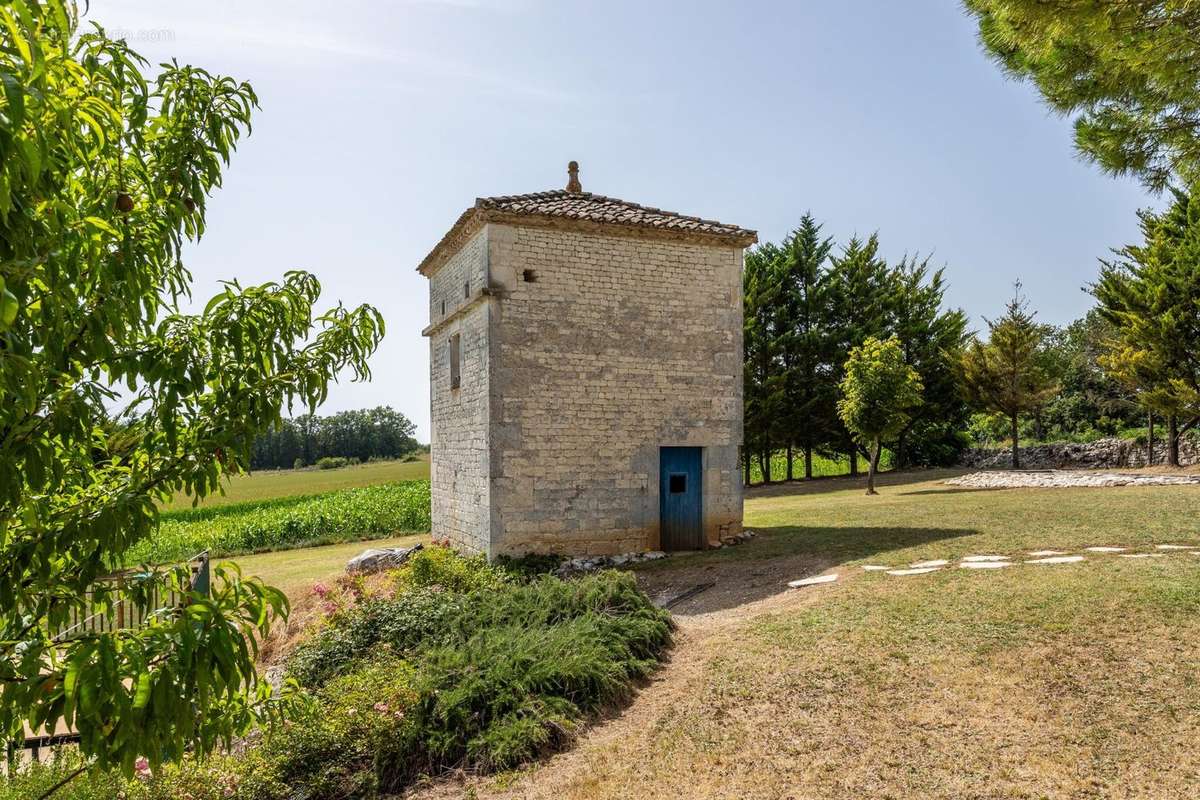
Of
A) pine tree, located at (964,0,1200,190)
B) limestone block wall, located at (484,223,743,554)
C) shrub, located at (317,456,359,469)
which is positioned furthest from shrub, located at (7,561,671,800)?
shrub, located at (317,456,359,469)

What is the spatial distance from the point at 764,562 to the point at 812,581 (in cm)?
196

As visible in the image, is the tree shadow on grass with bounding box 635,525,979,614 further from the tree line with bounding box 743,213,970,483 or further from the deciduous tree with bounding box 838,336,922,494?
the tree line with bounding box 743,213,970,483

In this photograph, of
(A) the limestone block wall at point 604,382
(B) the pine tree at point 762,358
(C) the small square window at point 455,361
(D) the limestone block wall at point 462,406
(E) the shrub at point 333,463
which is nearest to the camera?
(A) the limestone block wall at point 604,382

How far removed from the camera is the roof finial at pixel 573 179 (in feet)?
48.2

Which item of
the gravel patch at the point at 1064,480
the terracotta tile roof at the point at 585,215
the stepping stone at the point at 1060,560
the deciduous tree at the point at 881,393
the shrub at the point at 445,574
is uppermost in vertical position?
the terracotta tile roof at the point at 585,215

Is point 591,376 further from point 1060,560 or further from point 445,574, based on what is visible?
point 1060,560

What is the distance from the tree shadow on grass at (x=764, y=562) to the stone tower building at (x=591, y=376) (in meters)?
1.03

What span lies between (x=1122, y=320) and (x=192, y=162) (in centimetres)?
2860

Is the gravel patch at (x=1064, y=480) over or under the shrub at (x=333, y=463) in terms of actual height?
over

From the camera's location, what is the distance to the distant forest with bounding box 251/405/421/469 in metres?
85.4

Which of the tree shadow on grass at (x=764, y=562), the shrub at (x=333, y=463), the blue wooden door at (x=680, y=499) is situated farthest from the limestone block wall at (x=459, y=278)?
the shrub at (x=333, y=463)

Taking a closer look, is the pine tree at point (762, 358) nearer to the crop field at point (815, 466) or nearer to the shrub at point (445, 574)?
the crop field at point (815, 466)

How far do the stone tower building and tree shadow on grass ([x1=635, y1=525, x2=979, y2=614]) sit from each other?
1.03m

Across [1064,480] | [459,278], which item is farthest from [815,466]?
[459,278]
